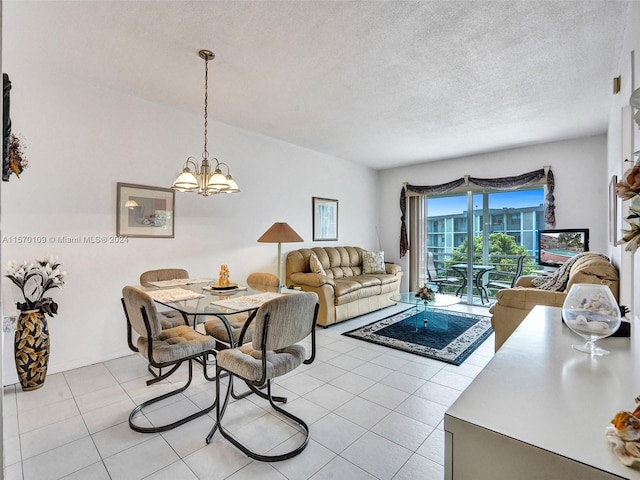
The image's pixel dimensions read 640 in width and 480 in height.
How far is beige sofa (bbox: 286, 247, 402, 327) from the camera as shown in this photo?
4.52m

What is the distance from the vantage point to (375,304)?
5.34m

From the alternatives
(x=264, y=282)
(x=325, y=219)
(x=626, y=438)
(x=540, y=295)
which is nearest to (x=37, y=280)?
(x=264, y=282)

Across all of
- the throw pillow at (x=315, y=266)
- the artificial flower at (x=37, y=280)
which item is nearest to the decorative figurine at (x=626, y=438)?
the artificial flower at (x=37, y=280)

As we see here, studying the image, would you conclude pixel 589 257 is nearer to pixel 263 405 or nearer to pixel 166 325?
pixel 263 405

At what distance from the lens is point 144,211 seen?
138 inches

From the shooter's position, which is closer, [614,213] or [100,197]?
Result: [614,213]

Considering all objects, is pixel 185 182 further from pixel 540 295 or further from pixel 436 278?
pixel 436 278

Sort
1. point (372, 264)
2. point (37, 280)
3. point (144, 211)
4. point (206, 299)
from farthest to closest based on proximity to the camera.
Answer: point (372, 264)
point (144, 211)
point (37, 280)
point (206, 299)

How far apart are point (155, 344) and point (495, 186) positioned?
18.2 ft

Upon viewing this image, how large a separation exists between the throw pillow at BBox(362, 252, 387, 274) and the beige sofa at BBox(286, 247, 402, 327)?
97 mm

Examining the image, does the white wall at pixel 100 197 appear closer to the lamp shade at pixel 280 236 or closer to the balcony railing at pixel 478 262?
the lamp shade at pixel 280 236

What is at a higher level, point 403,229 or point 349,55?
point 349,55

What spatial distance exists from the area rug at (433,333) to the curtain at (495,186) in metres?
1.88

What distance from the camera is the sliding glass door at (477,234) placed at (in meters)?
5.52
